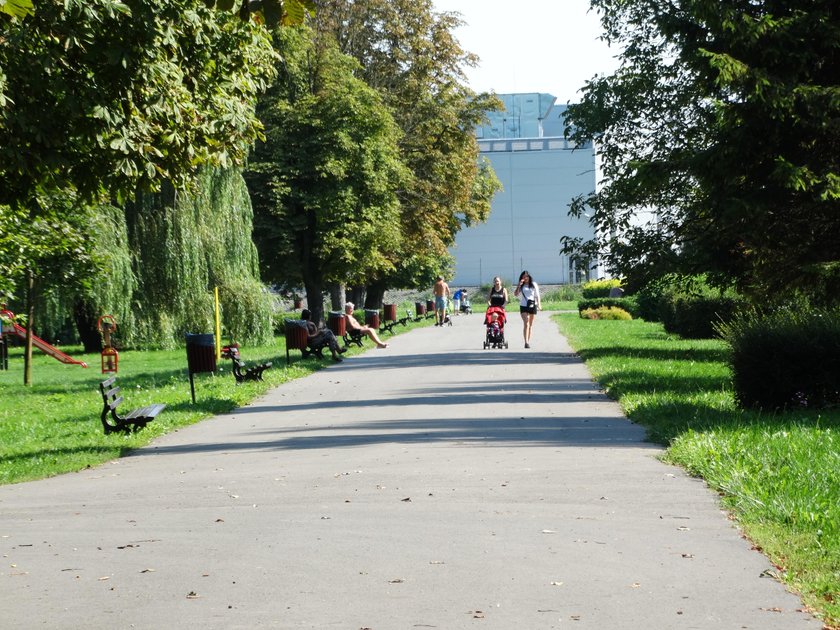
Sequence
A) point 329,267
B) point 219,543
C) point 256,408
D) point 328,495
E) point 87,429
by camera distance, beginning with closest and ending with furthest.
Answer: point 219,543, point 328,495, point 87,429, point 256,408, point 329,267

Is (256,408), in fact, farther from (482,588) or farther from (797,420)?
(482,588)

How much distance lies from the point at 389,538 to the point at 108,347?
2568cm

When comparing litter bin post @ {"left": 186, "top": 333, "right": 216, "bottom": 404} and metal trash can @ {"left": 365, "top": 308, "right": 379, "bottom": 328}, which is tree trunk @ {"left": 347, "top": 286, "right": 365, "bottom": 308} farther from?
litter bin post @ {"left": 186, "top": 333, "right": 216, "bottom": 404}

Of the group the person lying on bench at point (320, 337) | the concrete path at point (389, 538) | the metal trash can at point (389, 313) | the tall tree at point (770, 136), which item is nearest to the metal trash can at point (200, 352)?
the concrete path at point (389, 538)

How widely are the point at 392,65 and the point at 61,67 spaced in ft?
117

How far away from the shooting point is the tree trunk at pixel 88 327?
4169 centimetres

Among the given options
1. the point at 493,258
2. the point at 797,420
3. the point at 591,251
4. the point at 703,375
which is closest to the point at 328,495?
the point at 797,420

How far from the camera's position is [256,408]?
18547 mm

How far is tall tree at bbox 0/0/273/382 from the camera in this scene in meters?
13.3

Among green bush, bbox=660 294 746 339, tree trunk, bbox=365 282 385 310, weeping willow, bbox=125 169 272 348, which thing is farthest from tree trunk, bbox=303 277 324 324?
tree trunk, bbox=365 282 385 310

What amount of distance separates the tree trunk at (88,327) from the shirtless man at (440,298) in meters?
12.9

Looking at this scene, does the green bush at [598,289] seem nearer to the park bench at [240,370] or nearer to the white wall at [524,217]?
the white wall at [524,217]

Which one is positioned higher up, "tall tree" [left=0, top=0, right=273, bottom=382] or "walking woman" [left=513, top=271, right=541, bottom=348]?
"tall tree" [left=0, top=0, right=273, bottom=382]

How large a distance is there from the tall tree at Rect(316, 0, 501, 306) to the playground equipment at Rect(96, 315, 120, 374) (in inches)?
580
